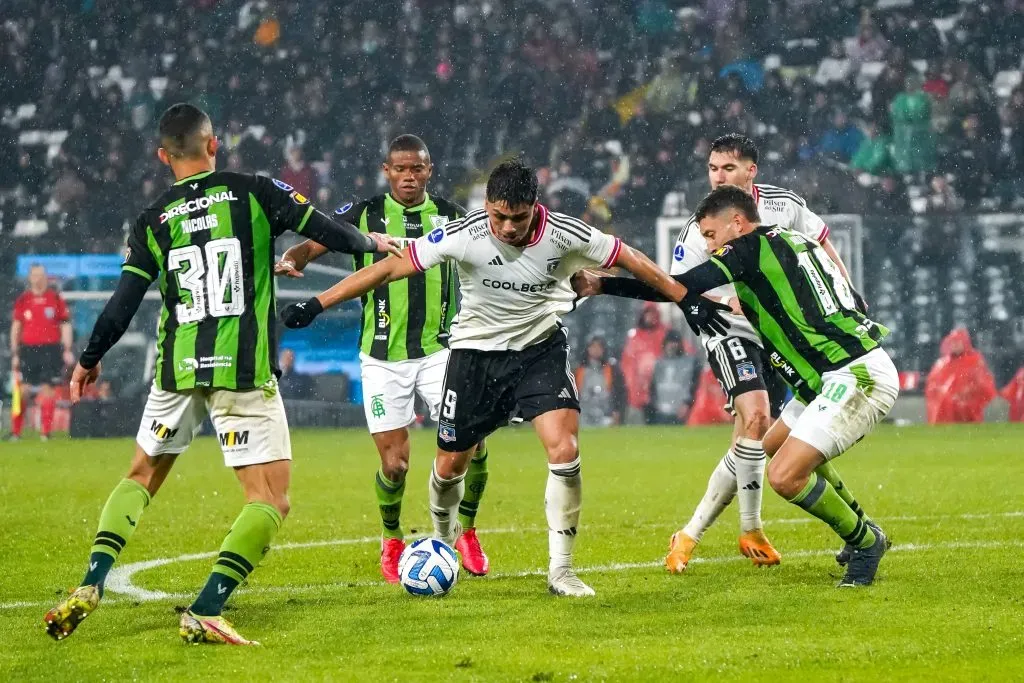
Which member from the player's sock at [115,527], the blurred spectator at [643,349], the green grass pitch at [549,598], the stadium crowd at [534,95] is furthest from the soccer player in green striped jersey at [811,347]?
the stadium crowd at [534,95]

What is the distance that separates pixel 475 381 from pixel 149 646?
2.00 metres

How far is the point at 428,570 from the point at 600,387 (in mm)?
13861

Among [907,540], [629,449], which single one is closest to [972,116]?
[629,449]

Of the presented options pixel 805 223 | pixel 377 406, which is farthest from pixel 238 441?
pixel 805 223

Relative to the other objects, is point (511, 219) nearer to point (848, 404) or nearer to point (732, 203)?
point (732, 203)

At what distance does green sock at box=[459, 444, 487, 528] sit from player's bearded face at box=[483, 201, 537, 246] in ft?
5.40

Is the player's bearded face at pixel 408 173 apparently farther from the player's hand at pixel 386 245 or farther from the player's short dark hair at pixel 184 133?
the player's short dark hair at pixel 184 133

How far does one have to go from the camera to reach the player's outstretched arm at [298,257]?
Answer: 20.1 ft

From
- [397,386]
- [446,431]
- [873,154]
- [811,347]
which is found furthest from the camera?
[873,154]

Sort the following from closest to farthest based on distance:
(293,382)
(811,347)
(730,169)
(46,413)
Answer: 1. (811,347)
2. (730,169)
3. (46,413)
4. (293,382)

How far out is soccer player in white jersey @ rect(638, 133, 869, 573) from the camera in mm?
7043

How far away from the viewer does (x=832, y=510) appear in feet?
19.6

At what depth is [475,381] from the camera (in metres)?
6.32

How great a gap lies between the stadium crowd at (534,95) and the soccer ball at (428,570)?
15510mm
